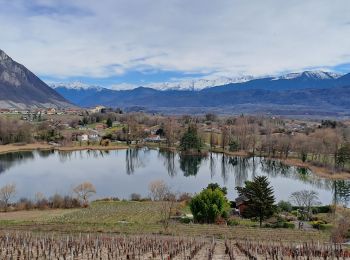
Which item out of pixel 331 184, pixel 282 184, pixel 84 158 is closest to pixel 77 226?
pixel 282 184

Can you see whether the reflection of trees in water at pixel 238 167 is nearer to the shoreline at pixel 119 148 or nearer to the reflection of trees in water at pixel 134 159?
the shoreline at pixel 119 148

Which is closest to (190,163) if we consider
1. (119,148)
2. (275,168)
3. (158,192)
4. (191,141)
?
(191,141)

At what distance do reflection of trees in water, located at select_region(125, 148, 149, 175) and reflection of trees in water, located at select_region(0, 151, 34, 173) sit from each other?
16687 mm

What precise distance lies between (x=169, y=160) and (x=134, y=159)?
595cm

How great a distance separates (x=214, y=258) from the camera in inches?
613

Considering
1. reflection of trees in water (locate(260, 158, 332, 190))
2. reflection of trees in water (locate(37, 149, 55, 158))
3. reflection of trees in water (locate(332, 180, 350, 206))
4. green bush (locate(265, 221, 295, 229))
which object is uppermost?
reflection of trees in water (locate(37, 149, 55, 158))

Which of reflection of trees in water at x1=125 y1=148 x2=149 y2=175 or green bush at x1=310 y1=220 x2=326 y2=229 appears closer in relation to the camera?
green bush at x1=310 y1=220 x2=326 y2=229

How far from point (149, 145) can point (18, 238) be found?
243 feet

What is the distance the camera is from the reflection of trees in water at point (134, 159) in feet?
206

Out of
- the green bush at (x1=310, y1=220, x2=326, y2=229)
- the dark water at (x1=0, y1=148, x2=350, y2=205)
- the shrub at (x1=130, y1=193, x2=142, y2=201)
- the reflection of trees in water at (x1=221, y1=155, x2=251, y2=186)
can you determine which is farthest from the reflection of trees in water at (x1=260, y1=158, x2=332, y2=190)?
the green bush at (x1=310, y1=220, x2=326, y2=229)

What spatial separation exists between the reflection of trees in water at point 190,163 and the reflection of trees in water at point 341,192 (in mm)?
18394

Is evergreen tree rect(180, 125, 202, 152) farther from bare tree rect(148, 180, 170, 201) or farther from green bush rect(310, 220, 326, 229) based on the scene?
green bush rect(310, 220, 326, 229)

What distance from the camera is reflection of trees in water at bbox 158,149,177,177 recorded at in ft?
199

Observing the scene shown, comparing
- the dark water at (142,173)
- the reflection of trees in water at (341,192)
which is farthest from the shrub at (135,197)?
the reflection of trees in water at (341,192)
